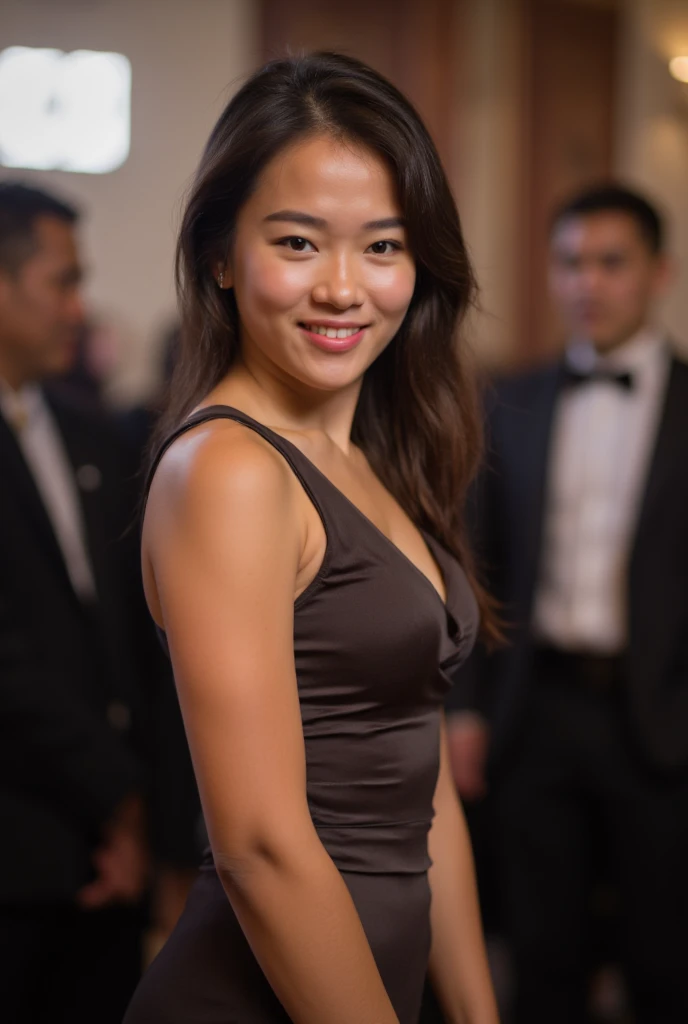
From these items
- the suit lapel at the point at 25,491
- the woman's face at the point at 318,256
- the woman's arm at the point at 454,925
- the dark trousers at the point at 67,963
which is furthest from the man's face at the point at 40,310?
the woman's arm at the point at 454,925

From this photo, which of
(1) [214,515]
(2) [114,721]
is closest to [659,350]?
(2) [114,721]

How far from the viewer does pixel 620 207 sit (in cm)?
290

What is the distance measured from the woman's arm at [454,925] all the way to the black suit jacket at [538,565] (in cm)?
104

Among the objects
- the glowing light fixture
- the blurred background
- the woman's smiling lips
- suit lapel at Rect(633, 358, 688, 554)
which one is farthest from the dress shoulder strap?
the glowing light fixture

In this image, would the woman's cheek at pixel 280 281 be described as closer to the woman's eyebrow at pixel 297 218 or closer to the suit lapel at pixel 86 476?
the woman's eyebrow at pixel 297 218

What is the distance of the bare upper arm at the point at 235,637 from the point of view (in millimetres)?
1042

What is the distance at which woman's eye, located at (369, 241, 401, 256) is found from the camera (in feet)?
4.06

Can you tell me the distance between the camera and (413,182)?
1.24 m

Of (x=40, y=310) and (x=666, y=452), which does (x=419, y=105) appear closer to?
(x=666, y=452)

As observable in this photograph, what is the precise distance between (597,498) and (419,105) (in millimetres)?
2922

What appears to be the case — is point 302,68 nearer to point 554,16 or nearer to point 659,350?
point 659,350

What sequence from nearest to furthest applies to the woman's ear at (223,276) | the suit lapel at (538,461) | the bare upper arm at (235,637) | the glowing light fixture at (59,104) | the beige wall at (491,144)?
the bare upper arm at (235,637) < the woman's ear at (223,276) < the suit lapel at (538,461) < the glowing light fixture at (59,104) < the beige wall at (491,144)

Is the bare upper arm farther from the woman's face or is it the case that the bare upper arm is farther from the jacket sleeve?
the jacket sleeve

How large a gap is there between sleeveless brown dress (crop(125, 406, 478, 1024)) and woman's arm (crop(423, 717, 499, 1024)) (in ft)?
0.36
